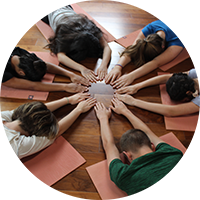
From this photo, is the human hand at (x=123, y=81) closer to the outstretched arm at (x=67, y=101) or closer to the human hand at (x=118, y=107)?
the human hand at (x=118, y=107)

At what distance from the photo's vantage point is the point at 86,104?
1.82 m

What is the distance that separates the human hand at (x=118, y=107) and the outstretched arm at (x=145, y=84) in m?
0.13

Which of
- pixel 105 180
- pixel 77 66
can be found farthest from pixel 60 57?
pixel 105 180

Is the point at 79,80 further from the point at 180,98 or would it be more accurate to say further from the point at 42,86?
the point at 180,98

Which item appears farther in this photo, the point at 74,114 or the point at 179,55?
the point at 179,55

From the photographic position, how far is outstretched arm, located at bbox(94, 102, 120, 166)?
1471 millimetres

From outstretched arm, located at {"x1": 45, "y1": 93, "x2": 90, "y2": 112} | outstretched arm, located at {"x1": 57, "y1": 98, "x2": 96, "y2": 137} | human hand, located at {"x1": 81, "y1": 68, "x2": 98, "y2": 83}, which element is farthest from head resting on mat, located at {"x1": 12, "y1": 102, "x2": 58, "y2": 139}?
human hand, located at {"x1": 81, "y1": 68, "x2": 98, "y2": 83}

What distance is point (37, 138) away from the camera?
1.45 metres

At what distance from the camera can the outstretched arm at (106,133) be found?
4.83 feet

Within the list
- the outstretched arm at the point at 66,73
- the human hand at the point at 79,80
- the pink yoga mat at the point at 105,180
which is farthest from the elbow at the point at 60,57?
the pink yoga mat at the point at 105,180

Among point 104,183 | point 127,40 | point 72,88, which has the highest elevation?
point 127,40

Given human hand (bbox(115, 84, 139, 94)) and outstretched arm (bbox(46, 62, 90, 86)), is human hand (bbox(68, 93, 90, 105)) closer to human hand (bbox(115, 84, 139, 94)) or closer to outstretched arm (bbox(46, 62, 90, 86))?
outstretched arm (bbox(46, 62, 90, 86))

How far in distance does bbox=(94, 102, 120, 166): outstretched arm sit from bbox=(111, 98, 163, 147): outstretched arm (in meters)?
0.09

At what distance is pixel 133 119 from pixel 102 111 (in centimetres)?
28
